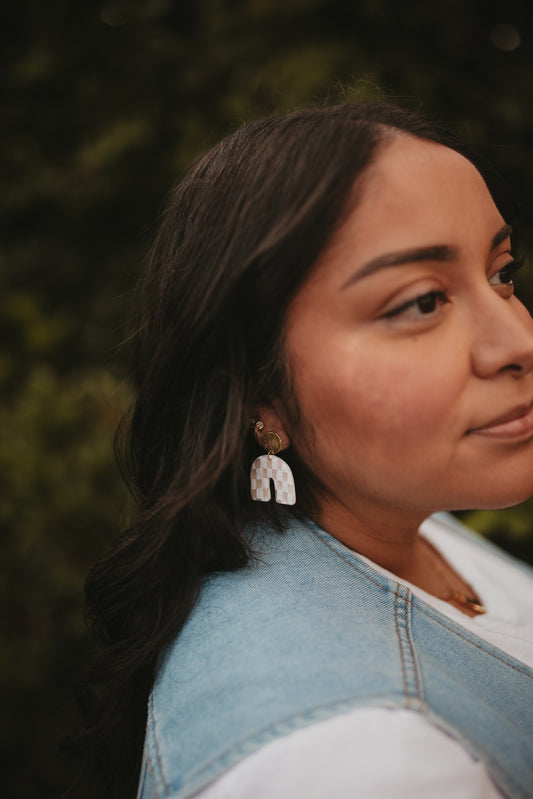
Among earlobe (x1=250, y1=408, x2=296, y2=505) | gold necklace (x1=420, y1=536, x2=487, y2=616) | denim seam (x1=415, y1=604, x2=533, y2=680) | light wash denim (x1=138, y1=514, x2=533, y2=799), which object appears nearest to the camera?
Answer: light wash denim (x1=138, y1=514, x2=533, y2=799)

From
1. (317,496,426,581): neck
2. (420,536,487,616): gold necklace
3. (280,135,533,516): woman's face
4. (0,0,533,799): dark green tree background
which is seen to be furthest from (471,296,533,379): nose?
(0,0,533,799): dark green tree background

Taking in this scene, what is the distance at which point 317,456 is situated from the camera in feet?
4.56

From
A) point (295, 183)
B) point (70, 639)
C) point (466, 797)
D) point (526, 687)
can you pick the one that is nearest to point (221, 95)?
point (295, 183)

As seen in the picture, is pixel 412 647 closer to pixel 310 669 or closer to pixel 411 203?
pixel 310 669

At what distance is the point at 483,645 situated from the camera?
52.4 inches

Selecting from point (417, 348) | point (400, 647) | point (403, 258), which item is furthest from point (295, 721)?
point (403, 258)

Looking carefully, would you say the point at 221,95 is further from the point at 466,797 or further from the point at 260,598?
the point at 466,797

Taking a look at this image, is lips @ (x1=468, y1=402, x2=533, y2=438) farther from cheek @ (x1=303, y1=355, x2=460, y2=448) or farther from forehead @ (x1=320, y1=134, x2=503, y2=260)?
forehead @ (x1=320, y1=134, x2=503, y2=260)

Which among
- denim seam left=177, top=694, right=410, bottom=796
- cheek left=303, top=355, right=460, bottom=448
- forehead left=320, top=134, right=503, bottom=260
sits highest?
forehead left=320, top=134, right=503, bottom=260

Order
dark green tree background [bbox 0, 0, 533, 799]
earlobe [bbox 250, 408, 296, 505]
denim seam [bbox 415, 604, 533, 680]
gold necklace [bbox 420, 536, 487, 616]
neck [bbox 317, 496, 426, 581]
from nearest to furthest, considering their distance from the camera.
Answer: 1. denim seam [bbox 415, 604, 533, 680]
2. earlobe [bbox 250, 408, 296, 505]
3. neck [bbox 317, 496, 426, 581]
4. gold necklace [bbox 420, 536, 487, 616]
5. dark green tree background [bbox 0, 0, 533, 799]

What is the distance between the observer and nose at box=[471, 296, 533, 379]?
124 cm

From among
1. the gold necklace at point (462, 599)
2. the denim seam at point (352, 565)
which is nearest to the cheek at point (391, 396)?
the denim seam at point (352, 565)

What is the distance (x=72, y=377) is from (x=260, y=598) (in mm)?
2291

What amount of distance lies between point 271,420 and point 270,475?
4.9 inches
